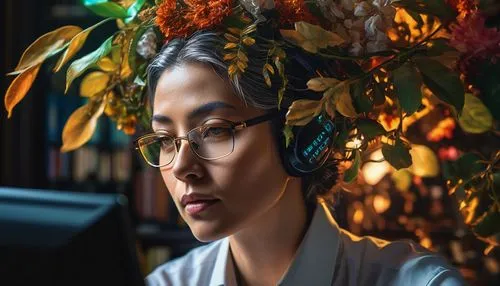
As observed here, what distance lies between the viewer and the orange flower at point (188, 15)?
125 centimetres

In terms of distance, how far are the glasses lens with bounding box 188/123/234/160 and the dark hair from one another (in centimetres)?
6

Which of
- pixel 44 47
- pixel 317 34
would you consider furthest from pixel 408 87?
pixel 44 47

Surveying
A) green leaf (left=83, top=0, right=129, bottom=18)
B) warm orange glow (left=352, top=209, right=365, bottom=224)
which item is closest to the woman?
green leaf (left=83, top=0, right=129, bottom=18)

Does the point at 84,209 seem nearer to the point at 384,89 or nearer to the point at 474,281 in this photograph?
the point at 384,89

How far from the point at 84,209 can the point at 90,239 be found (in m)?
0.03

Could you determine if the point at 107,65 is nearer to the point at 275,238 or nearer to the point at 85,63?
the point at 85,63

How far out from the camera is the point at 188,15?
127 cm

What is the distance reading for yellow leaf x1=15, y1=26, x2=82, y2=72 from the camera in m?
1.33

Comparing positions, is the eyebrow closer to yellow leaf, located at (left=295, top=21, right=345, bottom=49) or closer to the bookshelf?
yellow leaf, located at (left=295, top=21, right=345, bottom=49)

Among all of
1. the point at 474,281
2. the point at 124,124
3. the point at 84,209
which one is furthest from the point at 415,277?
the point at 474,281

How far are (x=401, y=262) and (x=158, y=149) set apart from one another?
0.46 metres

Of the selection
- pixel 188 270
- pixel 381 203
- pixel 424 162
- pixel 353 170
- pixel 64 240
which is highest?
pixel 64 240

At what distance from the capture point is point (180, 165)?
1261 millimetres

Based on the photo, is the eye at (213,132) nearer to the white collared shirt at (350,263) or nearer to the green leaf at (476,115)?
the white collared shirt at (350,263)
